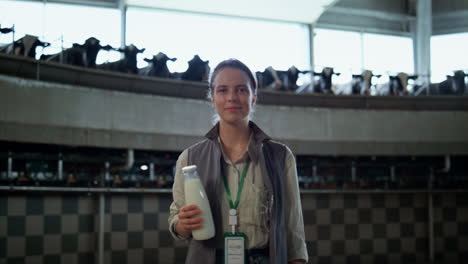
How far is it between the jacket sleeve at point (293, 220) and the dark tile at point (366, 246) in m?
5.90

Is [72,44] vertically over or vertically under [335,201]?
over

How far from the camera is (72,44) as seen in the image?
617 cm

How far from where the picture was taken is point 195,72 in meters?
6.99

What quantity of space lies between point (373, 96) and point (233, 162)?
21.6 feet

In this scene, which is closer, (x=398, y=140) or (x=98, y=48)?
(x=98, y=48)

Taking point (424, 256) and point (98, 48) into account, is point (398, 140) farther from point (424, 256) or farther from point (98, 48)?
point (98, 48)

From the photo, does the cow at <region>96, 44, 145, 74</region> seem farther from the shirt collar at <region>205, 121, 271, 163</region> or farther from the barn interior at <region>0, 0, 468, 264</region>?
the shirt collar at <region>205, 121, 271, 163</region>

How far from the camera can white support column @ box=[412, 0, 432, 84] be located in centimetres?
1180

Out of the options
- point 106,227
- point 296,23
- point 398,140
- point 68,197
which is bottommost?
point 106,227

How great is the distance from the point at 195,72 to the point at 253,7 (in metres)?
3.97

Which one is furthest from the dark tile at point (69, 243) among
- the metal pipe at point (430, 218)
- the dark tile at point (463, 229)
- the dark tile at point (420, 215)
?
the dark tile at point (463, 229)

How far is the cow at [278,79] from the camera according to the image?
7.68 metres

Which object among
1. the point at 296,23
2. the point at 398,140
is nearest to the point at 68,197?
the point at 398,140

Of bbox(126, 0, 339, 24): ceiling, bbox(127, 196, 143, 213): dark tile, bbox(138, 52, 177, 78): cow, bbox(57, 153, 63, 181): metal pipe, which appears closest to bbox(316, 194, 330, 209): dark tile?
bbox(127, 196, 143, 213): dark tile
